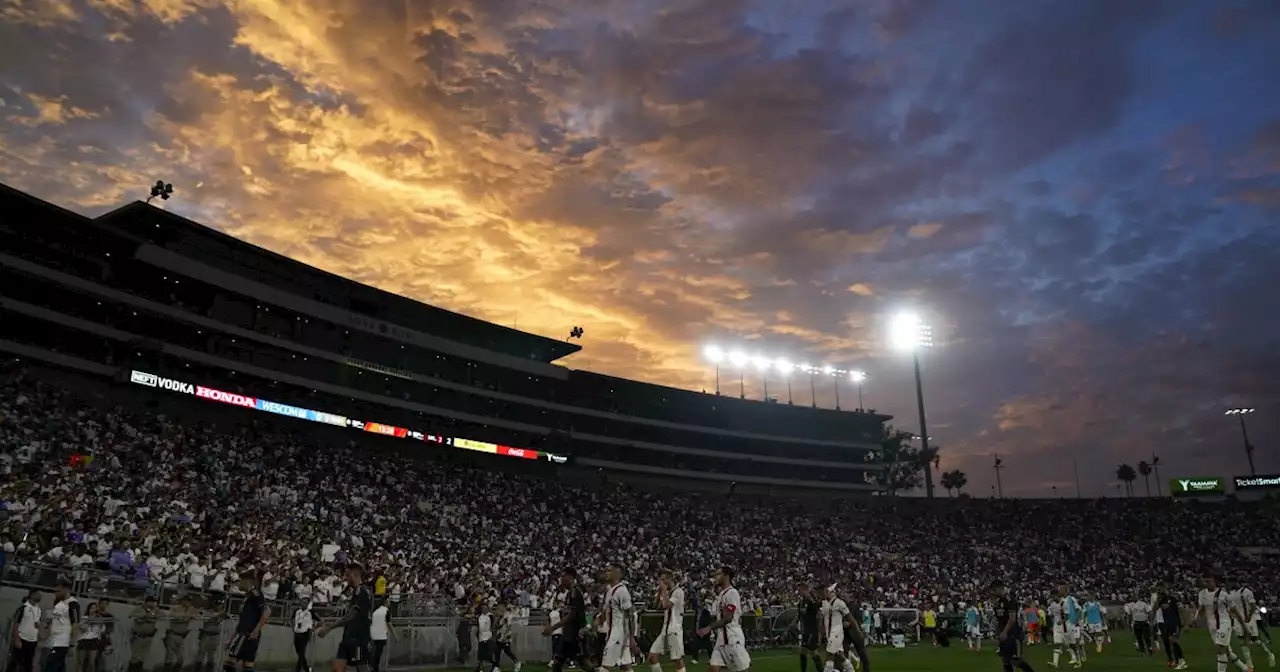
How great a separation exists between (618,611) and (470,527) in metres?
34.4

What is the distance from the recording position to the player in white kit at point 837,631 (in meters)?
17.5

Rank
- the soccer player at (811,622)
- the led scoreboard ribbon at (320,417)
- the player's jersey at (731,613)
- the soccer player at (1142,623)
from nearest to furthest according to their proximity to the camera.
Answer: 1. the player's jersey at (731,613)
2. the soccer player at (811,622)
3. the soccer player at (1142,623)
4. the led scoreboard ribbon at (320,417)

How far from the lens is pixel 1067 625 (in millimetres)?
26391

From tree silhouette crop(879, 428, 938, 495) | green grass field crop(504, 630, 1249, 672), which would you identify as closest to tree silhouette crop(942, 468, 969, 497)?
tree silhouette crop(879, 428, 938, 495)

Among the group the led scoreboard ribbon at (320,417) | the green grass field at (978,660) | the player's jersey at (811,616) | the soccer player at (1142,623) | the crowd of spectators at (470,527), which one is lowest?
the green grass field at (978,660)

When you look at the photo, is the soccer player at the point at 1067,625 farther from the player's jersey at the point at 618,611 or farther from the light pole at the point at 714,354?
the light pole at the point at 714,354

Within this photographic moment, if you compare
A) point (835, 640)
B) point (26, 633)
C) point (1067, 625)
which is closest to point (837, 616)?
point (835, 640)

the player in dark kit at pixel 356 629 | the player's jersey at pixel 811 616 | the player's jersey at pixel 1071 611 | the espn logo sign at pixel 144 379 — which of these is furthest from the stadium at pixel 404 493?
the player in dark kit at pixel 356 629

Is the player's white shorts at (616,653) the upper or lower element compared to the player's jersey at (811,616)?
lower

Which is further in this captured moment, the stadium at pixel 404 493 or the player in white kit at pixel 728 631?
the stadium at pixel 404 493

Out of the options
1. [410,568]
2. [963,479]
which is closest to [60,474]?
[410,568]

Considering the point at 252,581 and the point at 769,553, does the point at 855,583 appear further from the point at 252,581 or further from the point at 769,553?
the point at 252,581

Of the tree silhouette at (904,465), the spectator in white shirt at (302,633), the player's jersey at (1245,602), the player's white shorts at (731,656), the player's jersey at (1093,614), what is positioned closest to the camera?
the player's white shorts at (731,656)

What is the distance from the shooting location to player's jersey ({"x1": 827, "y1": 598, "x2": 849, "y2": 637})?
17.7m
